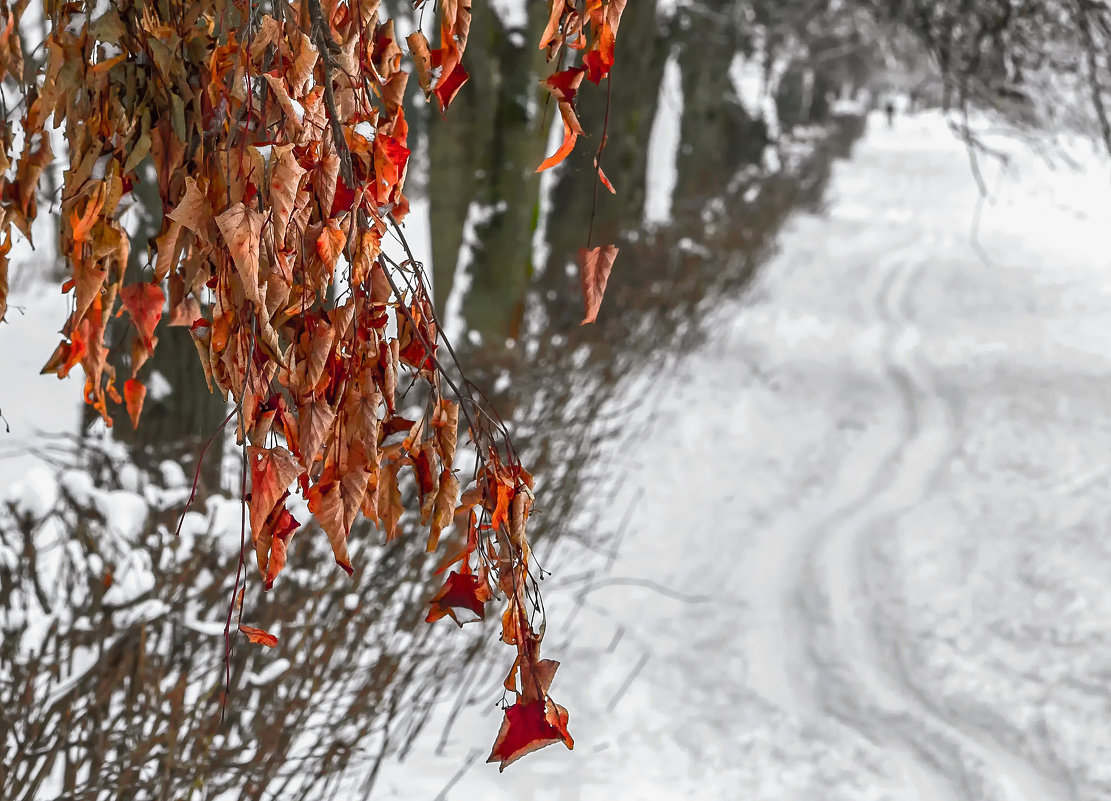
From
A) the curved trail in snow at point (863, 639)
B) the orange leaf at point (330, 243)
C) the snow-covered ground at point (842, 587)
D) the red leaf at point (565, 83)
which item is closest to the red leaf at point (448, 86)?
the red leaf at point (565, 83)

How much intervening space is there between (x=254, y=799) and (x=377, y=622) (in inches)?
31.7

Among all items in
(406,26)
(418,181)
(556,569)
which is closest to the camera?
(556,569)

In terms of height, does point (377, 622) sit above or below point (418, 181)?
below

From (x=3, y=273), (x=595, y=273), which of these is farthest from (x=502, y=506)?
(x=3, y=273)

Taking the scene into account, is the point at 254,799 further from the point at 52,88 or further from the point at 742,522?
the point at 742,522

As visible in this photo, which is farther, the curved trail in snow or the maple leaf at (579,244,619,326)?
the curved trail in snow

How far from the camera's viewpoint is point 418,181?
60.7 feet

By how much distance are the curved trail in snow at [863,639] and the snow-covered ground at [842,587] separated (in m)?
0.01

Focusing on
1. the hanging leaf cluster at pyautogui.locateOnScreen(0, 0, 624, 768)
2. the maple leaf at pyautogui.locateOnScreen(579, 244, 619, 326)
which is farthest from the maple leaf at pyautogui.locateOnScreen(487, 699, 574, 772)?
the maple leaf at pyautogui.locateOnScreen(579, 244, 619, 326)

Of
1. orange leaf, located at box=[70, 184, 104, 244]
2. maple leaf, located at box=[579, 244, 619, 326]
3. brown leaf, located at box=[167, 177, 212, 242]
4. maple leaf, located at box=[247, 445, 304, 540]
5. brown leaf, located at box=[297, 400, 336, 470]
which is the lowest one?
maple leaf, located at box=[247, 445, 304, 540]

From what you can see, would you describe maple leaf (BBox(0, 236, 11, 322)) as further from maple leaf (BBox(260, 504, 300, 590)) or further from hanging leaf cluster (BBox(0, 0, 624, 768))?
maple leaf (BBox(260, 504, 300, 590))

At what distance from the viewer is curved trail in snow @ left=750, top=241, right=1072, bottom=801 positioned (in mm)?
4031

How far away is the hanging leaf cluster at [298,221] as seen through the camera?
4.13 ft

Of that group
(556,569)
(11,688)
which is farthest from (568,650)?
(11,688)
